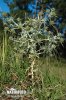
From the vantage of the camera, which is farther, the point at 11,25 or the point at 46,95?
the point at 11,25

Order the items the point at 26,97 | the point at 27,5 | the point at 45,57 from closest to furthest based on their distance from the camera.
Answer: the point at 26,97 → the point at 45,57 → the point at 27,5

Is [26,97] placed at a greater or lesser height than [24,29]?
lesser

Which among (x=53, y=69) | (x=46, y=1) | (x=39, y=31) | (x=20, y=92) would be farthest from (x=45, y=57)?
(x=46, y=1)

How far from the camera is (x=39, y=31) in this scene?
676 centimetres

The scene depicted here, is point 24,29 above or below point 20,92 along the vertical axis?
above

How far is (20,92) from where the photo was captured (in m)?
6.00

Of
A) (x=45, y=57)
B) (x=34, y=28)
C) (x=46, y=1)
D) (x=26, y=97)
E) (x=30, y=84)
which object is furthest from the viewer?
(x=46, y=1)

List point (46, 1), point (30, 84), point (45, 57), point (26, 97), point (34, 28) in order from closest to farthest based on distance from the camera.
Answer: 1. point (26, 97)
2. point (30, 84)
3. point (34, 28)
4. point (45, 57)
5. point (46, 1)

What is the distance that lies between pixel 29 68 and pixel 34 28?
72 centimetres

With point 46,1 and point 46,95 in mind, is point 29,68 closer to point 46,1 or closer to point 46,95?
point 46,95

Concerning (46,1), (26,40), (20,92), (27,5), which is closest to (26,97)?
(20,92)

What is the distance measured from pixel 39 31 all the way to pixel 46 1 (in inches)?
686

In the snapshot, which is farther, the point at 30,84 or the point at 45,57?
the point at 45,57

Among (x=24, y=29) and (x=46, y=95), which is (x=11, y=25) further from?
(x=46, y=95)
